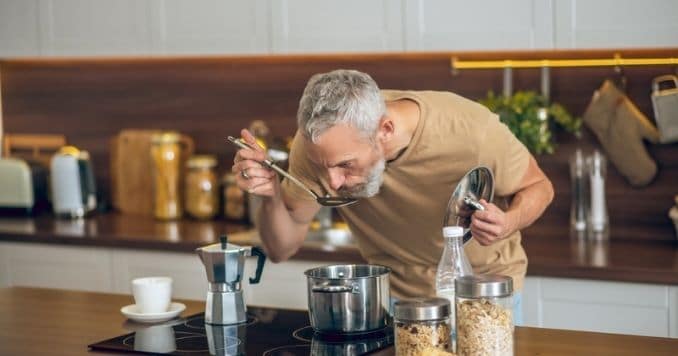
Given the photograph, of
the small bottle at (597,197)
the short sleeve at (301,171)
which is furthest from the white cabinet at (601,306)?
the short sleeve at (301,171)

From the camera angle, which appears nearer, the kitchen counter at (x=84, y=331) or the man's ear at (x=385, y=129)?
the kitchen counter at (x=84, y=331)

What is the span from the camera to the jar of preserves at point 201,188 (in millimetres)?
4449

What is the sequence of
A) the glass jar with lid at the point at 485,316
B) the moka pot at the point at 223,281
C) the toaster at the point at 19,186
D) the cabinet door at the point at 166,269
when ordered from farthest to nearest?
the toaster at the point at 19,186
the cabinet door at the point at 166,269
the moka pot at the point at 223,281
the glass jar with lid at the point at 485,316

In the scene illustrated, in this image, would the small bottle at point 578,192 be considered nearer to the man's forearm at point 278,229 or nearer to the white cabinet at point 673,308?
the white cabinet at point 673,308

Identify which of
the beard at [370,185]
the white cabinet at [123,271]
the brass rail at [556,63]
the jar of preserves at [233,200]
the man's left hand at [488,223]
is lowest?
the white cabinet at [123,271]

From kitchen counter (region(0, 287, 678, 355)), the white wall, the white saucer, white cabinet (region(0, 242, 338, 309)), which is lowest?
white cabinet (region(0, 242, 338, 309))

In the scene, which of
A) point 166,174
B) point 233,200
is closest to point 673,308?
point 233,200

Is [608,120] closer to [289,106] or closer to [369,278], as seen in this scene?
[289,106]

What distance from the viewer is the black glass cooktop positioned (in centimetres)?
225

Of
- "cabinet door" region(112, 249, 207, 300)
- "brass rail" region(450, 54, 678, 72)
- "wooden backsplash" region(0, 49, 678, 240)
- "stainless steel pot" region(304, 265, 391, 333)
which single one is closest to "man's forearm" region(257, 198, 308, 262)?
"stainless steel pot" region(304, 265, 391, 333)

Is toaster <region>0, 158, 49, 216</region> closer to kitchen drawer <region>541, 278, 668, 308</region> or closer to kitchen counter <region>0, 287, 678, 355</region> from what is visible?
Result: kitchen counter <region>0, 287, 678, 355</region>

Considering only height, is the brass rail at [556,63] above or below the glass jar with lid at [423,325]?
above

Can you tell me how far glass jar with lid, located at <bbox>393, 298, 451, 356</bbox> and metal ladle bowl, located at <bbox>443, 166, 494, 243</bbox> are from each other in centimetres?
38

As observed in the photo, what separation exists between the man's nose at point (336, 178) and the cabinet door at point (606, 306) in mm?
1154
